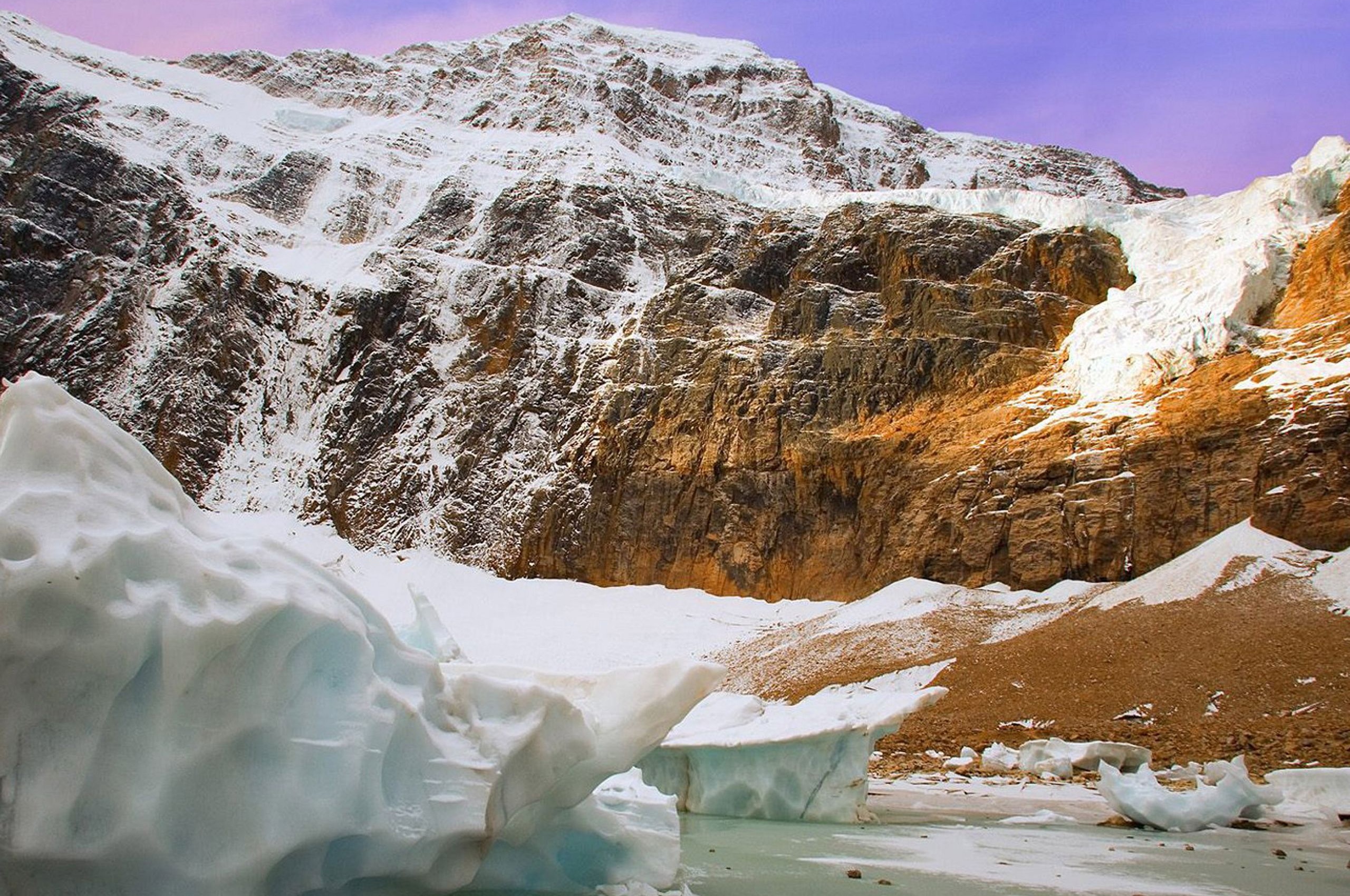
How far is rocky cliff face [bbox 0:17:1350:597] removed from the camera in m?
23.7

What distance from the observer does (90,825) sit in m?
2.88

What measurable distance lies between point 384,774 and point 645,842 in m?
1.86

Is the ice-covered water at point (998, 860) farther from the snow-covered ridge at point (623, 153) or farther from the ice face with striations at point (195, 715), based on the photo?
the snow-covered ridge at point (623, 153)

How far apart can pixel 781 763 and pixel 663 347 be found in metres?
26.9

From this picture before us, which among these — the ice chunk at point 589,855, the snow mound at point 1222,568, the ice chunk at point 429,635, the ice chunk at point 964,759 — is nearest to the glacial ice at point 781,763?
the ice chunk at point 429,635

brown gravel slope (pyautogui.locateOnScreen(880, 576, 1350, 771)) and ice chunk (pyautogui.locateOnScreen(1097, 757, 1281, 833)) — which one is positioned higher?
brown gravel slope (pyautogui.locateOnScreen(880, 576, 1350, 771))

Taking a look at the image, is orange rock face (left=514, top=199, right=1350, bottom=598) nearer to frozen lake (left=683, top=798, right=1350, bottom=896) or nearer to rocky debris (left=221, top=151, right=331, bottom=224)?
frozen lake (left=683, top=798, right=1350, bottom=896)

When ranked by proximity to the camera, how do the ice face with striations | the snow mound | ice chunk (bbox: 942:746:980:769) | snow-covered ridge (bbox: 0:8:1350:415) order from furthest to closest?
snow-covered ridge (bbox: 0:8:1350:415) < the snow mound < ice chunk (bbox: 942:746:980:769) < the ice face with striations

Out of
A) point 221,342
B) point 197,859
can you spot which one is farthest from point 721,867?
point 221,342

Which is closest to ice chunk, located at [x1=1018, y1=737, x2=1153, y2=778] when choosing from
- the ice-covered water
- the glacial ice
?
the glacial ice

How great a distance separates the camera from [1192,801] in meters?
7.81

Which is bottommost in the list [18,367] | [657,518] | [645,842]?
[645,842]

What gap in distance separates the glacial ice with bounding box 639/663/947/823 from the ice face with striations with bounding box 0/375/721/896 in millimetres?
4940

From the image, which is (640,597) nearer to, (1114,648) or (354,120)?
(1114,648)
